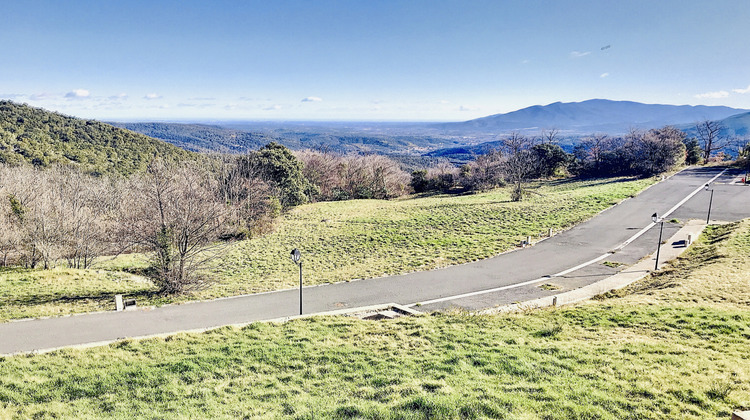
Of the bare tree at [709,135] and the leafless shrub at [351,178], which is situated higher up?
the bare tree at [709,135]

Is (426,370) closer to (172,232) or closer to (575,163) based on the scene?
(172,232)

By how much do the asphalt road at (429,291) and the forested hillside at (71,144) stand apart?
4496 cm

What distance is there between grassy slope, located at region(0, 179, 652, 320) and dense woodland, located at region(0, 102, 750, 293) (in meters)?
1.58

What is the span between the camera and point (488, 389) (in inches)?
244

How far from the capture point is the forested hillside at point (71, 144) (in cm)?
4822

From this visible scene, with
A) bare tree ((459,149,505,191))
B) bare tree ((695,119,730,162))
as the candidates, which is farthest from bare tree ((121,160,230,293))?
bare tree ((695,119,730,162))

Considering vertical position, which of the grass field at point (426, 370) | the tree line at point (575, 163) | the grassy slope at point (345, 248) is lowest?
the grassy slope at point (345, 248)

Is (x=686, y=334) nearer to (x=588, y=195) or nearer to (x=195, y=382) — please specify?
(x=195, y=382)

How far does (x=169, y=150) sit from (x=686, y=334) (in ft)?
235

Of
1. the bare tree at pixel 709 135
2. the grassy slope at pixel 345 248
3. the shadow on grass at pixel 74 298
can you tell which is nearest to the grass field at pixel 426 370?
the shadow on grass at pixel 74 298

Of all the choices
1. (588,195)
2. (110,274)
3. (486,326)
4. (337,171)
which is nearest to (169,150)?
(337,171)

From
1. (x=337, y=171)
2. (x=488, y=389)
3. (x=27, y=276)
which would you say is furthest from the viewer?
(x=337, y=171)

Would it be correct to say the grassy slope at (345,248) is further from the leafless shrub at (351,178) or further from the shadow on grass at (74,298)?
the leafless shrub at (351,178)

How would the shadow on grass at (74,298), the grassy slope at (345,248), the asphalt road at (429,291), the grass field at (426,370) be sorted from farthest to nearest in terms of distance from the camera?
the grassy slope at (345,248)
the shadow on grass at (74,298)
the asphalt road at (429,291)
the grass field at (426,370)
